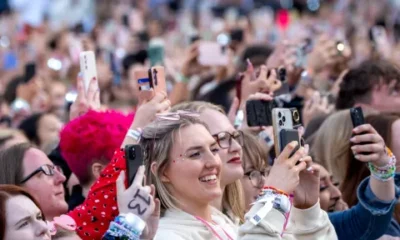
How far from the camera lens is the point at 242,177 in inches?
205

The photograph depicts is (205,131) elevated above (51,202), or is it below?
above

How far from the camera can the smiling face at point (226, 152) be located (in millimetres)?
4820

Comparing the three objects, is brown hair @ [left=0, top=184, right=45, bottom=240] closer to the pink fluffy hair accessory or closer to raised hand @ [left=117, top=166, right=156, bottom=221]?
raised hand @ [left=117, top=166, right=156, bottom=221]

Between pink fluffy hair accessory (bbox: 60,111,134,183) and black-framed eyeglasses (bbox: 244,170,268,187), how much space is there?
62 cm

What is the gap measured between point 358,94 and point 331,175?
1.15 m

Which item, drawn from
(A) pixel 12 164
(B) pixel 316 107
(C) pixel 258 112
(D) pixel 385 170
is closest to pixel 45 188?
(A) pixel 12 164

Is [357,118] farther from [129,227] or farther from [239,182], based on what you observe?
[129,227]

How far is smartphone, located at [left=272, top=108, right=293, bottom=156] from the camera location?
14.7ft

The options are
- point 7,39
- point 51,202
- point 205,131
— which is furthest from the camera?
point 7,39

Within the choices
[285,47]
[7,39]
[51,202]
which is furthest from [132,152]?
[7,39]

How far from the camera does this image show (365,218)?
4996 mm

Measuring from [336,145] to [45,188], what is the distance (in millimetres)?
1723

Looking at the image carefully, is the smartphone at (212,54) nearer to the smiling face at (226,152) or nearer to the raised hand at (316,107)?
the raised hand at (316,107)

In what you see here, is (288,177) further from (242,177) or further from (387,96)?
(387,96)
